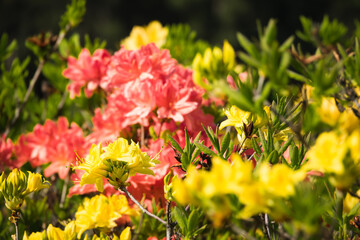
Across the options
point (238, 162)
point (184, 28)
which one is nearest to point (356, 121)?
point (238, 162)

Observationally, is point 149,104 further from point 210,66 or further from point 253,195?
point 253,195

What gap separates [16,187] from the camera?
808mm

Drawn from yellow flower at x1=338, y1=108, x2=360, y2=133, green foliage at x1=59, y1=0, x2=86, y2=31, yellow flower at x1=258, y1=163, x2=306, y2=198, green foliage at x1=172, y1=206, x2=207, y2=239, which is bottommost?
green foliage at x1=172, y1=206, x2=207, y2=239

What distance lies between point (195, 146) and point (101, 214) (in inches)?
9.1

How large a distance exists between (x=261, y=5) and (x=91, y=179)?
884 cm

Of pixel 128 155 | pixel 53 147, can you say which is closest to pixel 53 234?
pixel 128 155

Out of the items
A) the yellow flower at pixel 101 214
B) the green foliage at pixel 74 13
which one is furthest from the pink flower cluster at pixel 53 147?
the green foliage at pixel 74 13

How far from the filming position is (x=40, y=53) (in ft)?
4.72

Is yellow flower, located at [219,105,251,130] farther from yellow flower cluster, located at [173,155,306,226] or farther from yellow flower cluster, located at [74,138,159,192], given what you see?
yellow flower cluster, located at [173,155,306,226]

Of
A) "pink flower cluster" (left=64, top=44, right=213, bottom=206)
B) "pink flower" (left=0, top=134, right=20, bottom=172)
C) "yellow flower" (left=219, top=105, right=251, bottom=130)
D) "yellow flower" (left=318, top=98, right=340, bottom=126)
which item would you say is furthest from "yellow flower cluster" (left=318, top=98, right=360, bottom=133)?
"pink flower" (left=0, top=134, right=20, bottom=172)

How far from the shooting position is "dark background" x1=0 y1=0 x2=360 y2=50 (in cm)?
823

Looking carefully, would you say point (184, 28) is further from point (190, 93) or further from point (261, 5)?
point (261, 5)

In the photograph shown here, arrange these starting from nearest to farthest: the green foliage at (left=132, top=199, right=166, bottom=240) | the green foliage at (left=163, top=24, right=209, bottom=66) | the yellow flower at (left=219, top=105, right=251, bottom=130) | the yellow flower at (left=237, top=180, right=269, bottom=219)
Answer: the yellow flower at (left=237, top=180, right=269, bottom=219)
the yellow flower at (left=219, top=105, right=251, bottom=130)
the green foliage at (left=132, top=199, right=166, bottom=240)
the green foliage at (left=163, top=24, right=209, bottom=66)

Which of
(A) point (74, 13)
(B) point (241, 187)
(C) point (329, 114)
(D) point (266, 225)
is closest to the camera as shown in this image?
(B) point (241, 187)
